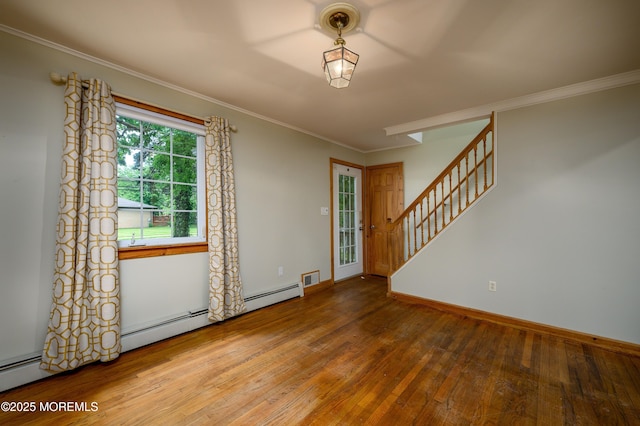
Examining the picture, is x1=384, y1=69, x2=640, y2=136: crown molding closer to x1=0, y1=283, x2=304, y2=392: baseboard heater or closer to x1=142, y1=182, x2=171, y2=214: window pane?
x1=0, y1=283, x2=304, y2=392: baseboard heater

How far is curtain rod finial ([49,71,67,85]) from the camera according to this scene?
1.96 meters

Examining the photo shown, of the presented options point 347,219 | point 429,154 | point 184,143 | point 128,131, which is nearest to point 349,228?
point 347,219

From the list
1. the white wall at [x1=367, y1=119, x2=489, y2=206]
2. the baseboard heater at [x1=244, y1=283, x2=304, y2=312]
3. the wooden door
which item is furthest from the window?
the white wall at [x1=367, y1=119, x2=489, y2=206]

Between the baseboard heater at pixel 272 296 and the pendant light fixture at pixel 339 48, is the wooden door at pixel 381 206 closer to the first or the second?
the baseboard heater at pixel 272 296

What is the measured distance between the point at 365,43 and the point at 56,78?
91.3 inches

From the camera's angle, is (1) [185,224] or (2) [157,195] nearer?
(2) [157,195]

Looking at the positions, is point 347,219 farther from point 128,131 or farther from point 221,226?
point 128,131

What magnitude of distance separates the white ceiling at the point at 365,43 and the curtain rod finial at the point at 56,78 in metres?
0.24

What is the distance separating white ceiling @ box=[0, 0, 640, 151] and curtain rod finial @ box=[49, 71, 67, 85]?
0.79ft

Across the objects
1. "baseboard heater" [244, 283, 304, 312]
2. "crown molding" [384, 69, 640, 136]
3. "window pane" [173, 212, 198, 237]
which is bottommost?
"baseboard heater" [244, 283, 304, 312]

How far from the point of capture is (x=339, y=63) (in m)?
1.67

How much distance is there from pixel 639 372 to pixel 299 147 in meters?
4.05

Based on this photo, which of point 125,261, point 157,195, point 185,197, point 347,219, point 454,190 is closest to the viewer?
point 125,261

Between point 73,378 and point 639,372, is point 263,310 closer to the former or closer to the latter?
point 73,378
